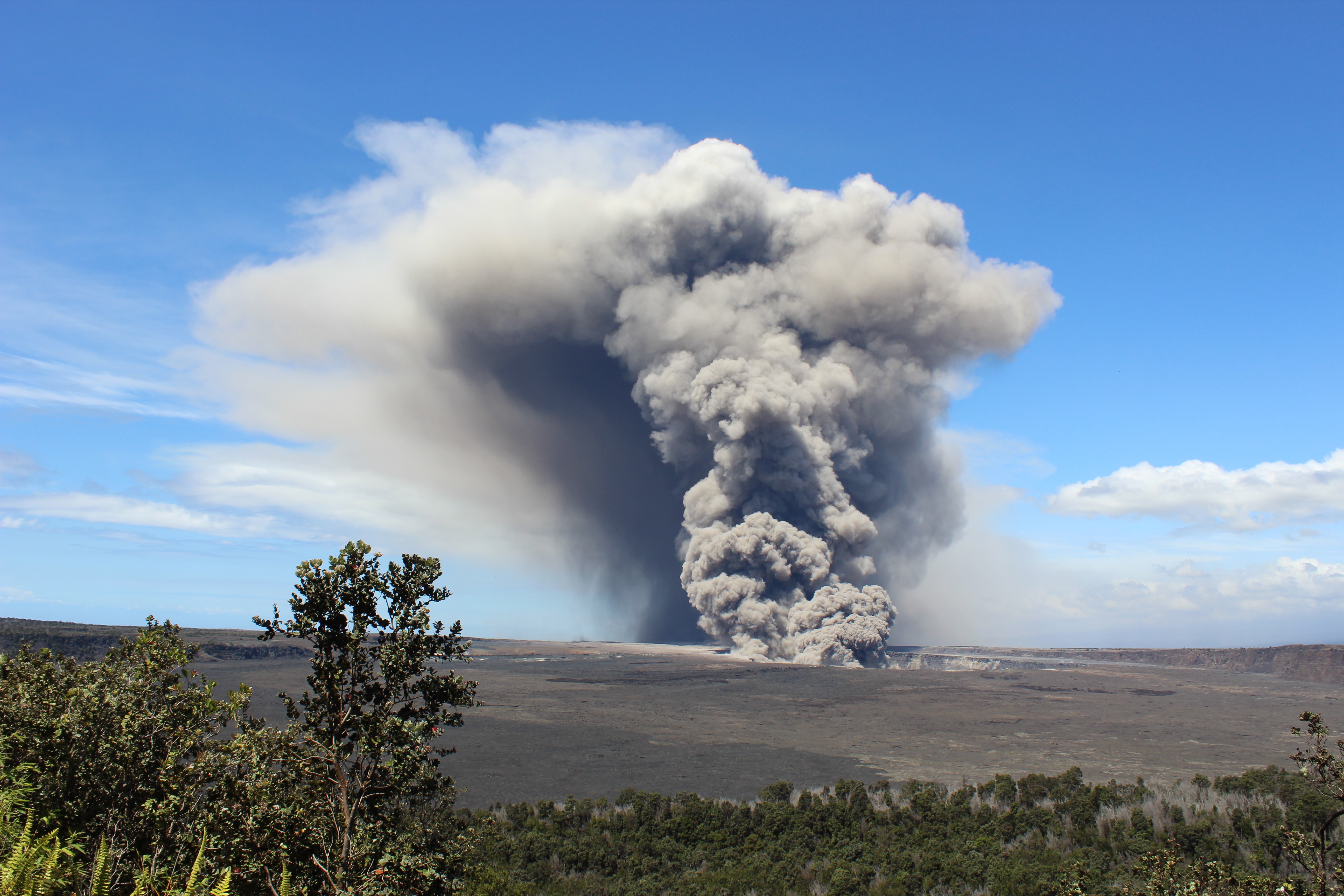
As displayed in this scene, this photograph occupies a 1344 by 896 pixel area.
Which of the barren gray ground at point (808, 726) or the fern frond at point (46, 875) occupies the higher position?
the fern frond at point (46, 875)

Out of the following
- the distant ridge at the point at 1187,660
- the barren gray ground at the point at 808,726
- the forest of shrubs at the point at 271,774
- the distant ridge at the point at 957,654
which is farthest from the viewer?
the distant ridge at the point at 1187,660

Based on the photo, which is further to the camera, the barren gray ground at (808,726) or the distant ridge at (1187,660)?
the distant ridge at (1187,660)

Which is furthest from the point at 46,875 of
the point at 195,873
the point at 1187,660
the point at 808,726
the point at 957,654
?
the point at 1187,660

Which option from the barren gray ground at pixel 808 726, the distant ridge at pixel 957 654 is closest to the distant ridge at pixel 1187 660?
the distant ridge at pixel 957 654

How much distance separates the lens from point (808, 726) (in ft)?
138

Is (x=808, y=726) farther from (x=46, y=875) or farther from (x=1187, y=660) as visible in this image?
(x=1187, y=660)

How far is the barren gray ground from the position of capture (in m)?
30.8

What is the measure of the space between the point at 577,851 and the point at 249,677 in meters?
49.0

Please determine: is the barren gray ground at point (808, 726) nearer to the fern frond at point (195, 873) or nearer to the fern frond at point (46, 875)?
the fern frond at point (195, 873)

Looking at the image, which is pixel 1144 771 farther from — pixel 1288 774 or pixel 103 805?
pixel 103 805

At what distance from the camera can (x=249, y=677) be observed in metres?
59.4

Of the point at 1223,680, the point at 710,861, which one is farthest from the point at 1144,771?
the point at 1223,680

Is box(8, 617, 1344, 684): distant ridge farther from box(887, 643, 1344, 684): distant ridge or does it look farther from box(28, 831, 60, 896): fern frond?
box(28, 831, 60, 896): fern frond

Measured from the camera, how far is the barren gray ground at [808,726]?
30828 mm
